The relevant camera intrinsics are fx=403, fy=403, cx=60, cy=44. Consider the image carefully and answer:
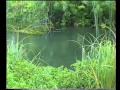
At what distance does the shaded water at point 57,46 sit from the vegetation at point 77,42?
38 millimetres

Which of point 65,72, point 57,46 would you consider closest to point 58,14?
point 57,46

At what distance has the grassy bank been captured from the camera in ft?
11.5

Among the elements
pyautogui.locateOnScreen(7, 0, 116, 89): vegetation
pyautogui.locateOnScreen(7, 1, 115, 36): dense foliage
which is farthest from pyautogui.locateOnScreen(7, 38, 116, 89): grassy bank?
pyautogui.locateOnScreen(7, 1, 115, 36): dense foliage

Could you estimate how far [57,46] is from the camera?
3.51 m

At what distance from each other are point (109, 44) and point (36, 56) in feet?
2.11

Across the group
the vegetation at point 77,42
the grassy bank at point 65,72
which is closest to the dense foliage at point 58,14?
the vegetation at point 77,42

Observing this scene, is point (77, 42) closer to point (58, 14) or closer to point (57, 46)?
point (57, 46)

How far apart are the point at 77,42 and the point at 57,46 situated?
18 centimetres

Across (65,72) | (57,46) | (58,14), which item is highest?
(58,14)

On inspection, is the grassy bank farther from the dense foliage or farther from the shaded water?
the dense foliage

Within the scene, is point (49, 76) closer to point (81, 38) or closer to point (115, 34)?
point (81, 38)

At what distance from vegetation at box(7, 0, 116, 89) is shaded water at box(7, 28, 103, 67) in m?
0.04

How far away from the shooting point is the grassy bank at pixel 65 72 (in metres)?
3.49

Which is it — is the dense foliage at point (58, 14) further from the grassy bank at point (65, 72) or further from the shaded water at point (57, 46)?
the grassy bank at point (65, 72)
